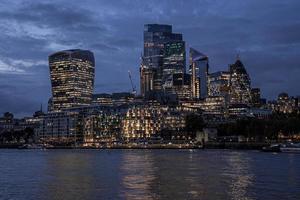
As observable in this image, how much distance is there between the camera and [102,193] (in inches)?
1913

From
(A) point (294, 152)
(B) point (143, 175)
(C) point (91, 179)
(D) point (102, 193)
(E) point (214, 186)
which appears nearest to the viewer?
(D) point (102, 193)

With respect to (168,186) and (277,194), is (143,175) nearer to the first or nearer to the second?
(168,186)

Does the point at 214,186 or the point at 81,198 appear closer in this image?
the point at 81,198

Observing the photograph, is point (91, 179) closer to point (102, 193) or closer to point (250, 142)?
point (102, 193)

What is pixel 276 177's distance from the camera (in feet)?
208

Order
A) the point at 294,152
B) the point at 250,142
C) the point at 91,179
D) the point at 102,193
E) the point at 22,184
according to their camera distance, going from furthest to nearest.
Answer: the point at 250,142 < the point at 294,152 < the point at 91,179 < the point at 22,184 < the point at 102,193

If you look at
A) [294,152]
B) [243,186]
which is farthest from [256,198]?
[294,152]

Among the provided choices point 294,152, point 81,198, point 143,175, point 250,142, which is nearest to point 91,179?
point 143,175

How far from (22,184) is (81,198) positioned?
14.2m

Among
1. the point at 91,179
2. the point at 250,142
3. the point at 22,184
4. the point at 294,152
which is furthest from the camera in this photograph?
the point at 250,142

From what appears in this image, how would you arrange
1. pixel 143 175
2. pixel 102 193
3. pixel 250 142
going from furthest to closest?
pixel 250 142, pixel 143 175, pixel 102 193

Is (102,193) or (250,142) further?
(250,142)

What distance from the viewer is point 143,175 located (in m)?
67.0

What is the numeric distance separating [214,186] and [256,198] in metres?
8.73
